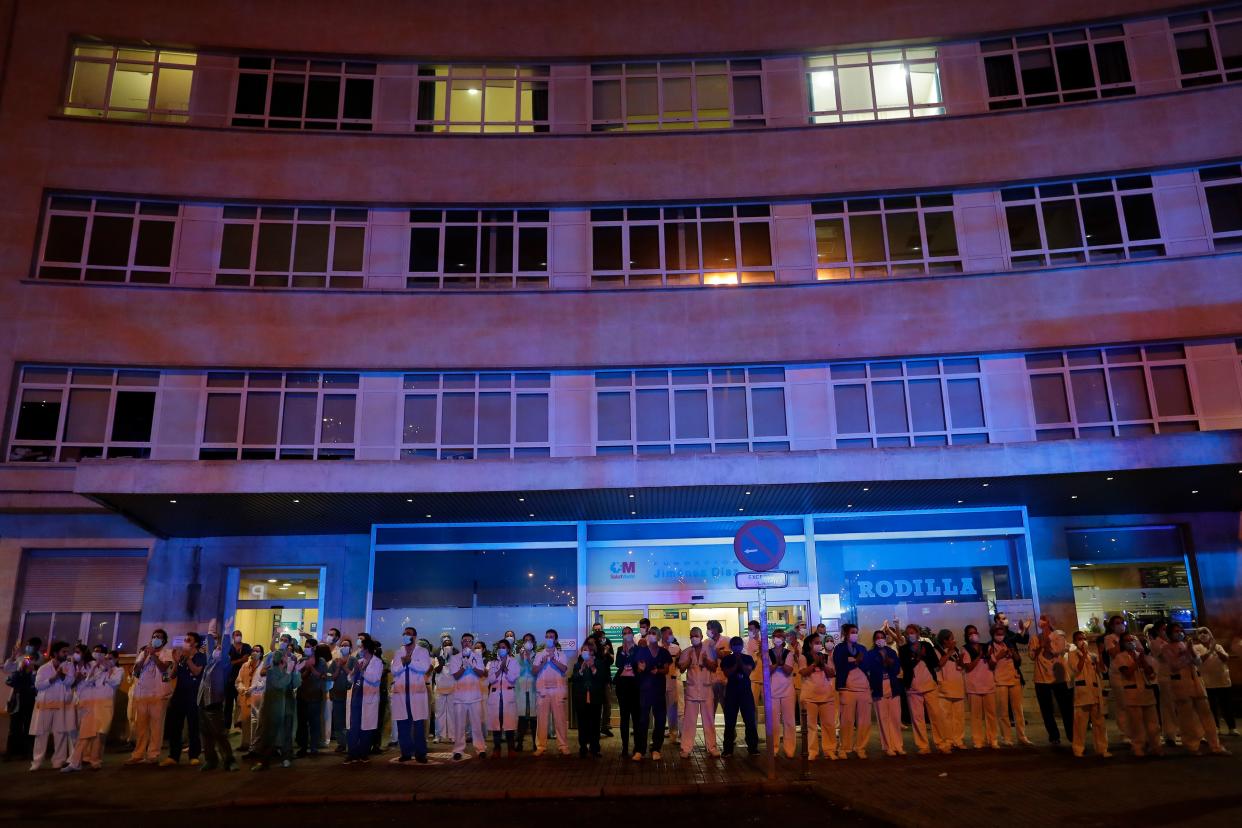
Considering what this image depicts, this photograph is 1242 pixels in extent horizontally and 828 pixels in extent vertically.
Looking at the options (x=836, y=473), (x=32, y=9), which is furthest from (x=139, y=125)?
(x=836, y=473)

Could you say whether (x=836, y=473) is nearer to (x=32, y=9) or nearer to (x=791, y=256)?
(x=791, y=256)

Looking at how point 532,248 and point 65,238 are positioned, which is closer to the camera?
point 65,238

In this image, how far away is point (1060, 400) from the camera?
765 inches

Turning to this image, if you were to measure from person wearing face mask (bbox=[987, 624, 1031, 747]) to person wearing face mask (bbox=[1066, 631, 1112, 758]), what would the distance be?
939 millimetres

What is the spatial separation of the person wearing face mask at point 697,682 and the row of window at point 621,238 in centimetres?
956

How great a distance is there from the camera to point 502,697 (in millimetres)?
13938

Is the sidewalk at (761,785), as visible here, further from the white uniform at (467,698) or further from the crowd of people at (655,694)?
the white uniform at (467,698)

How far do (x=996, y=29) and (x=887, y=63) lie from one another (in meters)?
2.63

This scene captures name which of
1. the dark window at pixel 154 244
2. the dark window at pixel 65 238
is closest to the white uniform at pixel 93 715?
the dark window at pixel 154 244

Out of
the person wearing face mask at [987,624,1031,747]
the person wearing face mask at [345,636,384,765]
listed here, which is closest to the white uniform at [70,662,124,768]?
the person wearing face mask at [345,636,384,765]

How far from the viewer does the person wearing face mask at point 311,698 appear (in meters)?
14.1

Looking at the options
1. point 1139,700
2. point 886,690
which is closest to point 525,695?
point 886,690

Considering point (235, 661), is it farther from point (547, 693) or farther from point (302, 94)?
point (302, 94)

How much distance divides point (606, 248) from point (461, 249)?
3447mm
